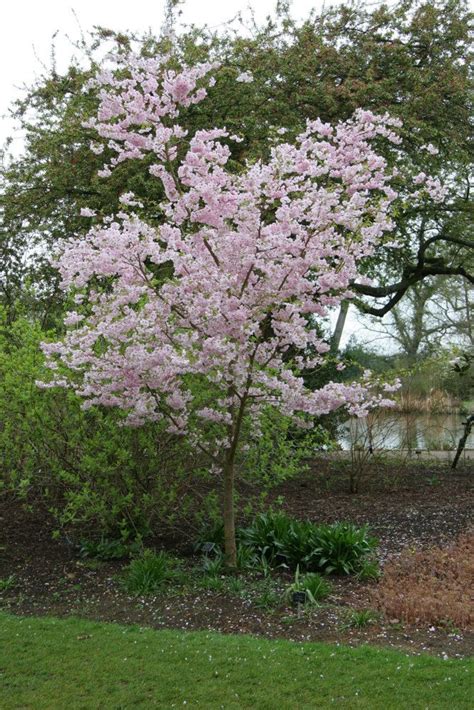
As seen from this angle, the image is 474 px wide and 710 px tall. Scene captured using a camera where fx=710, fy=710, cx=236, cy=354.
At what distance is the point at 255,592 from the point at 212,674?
4.26 ft

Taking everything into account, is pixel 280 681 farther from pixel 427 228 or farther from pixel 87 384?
pixel 427 228

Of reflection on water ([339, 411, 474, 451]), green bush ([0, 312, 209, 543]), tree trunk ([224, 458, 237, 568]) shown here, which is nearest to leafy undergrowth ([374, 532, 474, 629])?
tree trunk ([224, 458, 237, 568])

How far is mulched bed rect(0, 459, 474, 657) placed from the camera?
4.34m

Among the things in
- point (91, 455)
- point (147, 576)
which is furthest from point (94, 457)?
point (147, 576)

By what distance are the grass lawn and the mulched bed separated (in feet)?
0.92

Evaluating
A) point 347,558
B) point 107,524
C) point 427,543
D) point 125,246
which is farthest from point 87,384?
point 427,543

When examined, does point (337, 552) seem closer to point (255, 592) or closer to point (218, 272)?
point (255, 592)

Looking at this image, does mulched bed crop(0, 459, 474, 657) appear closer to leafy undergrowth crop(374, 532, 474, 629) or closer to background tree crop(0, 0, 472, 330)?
leafy undergrowth crop(374, 532, 474, 629)

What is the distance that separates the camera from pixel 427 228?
12.8m

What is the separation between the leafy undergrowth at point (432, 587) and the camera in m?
4.48

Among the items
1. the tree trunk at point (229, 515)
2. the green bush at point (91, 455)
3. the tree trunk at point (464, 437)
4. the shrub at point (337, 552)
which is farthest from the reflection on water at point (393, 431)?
the tree trunk at point (229, 515)

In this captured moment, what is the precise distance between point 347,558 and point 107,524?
2.10 metres

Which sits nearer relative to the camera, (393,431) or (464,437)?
(393,431)

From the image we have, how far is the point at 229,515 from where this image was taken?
560cm
